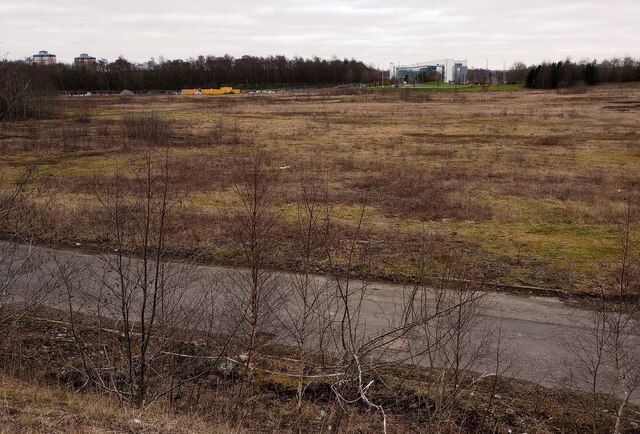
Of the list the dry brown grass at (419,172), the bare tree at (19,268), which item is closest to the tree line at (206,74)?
the dry brown grass at (419,172)

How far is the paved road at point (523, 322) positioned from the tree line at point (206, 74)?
435 ft

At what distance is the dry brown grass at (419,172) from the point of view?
15.3 m

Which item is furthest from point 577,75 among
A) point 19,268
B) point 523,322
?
point 19,268

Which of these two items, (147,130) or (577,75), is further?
(577,75)

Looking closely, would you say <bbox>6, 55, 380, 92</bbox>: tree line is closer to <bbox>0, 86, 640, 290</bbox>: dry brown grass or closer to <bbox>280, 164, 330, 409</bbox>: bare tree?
<bbox>0, 86, 640, 290</bbox>: dry brown grass

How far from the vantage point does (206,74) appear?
511 ft

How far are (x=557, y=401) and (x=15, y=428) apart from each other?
741 centimetres

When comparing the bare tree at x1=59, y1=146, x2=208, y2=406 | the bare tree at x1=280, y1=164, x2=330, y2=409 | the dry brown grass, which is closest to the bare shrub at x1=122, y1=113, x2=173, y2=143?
the dry brown grass

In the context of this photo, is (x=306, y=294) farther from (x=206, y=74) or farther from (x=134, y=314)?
(x=206, y=74)

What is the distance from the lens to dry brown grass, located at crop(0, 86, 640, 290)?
1528 centimetres

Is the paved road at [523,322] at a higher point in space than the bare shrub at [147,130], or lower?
lower

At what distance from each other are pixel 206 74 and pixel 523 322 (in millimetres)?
156896

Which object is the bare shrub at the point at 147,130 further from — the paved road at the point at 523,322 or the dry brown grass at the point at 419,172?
the paved road at the point at 523,322

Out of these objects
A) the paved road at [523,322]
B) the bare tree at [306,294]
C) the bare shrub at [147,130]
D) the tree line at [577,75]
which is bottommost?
the paved road at [523,322]
